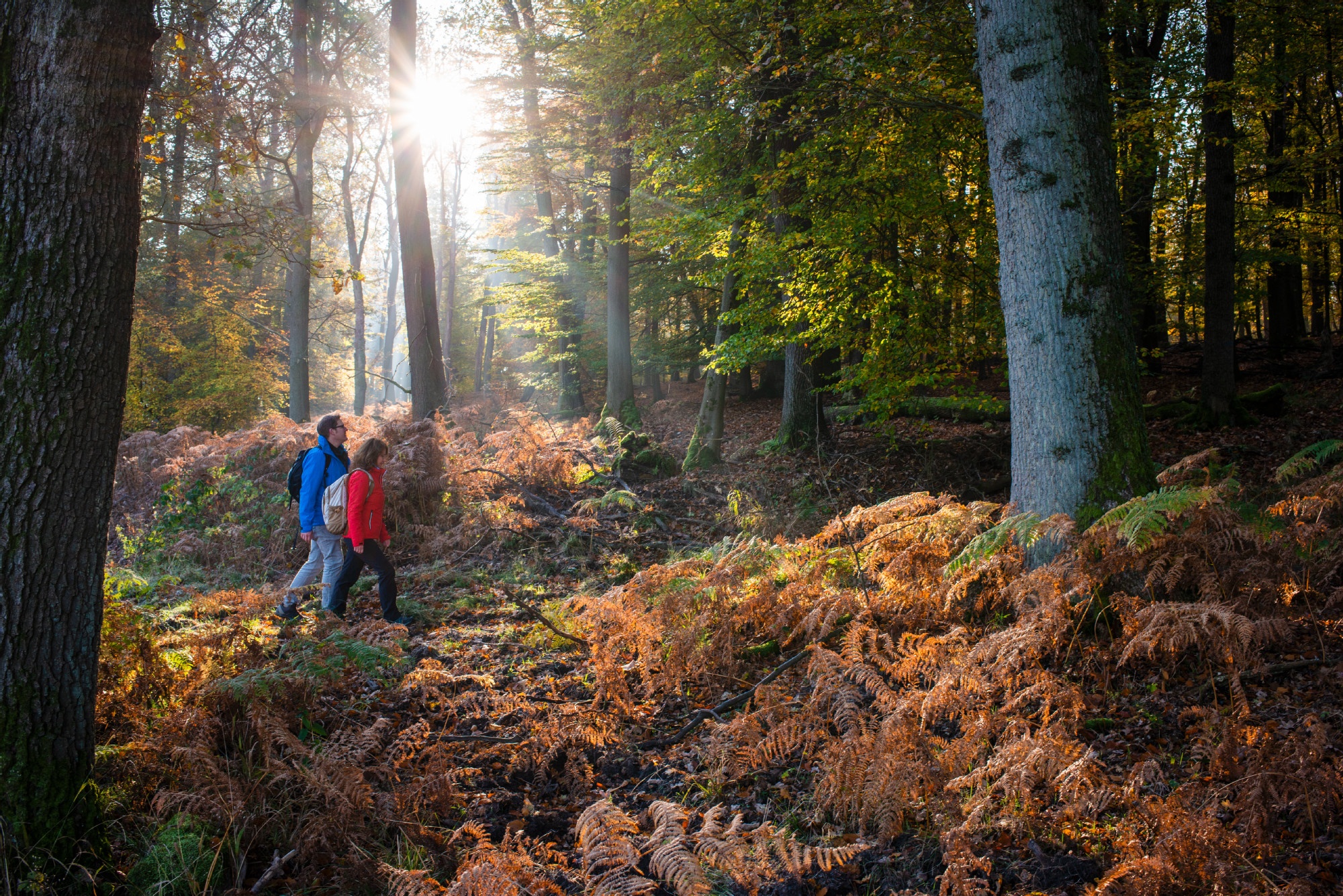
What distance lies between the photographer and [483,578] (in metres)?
7.96

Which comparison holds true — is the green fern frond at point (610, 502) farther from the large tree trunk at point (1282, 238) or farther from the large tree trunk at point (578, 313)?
the large tree trunk at point (1282, 238)

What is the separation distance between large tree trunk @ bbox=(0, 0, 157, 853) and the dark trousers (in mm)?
3321

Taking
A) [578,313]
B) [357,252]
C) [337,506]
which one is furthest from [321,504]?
[357,252]

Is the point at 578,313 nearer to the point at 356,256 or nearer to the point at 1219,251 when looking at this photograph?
the point at 356,256

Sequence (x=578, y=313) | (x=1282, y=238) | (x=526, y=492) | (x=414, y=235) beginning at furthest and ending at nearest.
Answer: (x=578, y=313) < (x=1282, y=238) < (x=414, y=235) < (x=526, y=492)

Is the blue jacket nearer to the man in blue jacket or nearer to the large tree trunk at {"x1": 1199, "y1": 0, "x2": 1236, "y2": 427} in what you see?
the man in blue jacket

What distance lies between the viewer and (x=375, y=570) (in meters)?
6.41

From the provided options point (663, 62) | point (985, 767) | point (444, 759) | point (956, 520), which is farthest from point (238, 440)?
point (985, 767)

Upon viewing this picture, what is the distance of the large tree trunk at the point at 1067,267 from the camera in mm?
4543

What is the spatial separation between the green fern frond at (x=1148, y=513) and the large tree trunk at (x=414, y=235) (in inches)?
411

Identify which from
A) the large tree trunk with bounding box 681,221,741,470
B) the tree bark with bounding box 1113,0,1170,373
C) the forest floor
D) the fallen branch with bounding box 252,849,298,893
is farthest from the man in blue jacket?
the tree bark with bounding box 1113,0,1170,373

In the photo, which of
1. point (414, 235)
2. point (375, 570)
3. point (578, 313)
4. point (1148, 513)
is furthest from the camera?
point (578, 313)

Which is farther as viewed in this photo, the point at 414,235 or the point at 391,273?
the point at 391,273

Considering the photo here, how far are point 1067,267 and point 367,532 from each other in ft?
19.8
